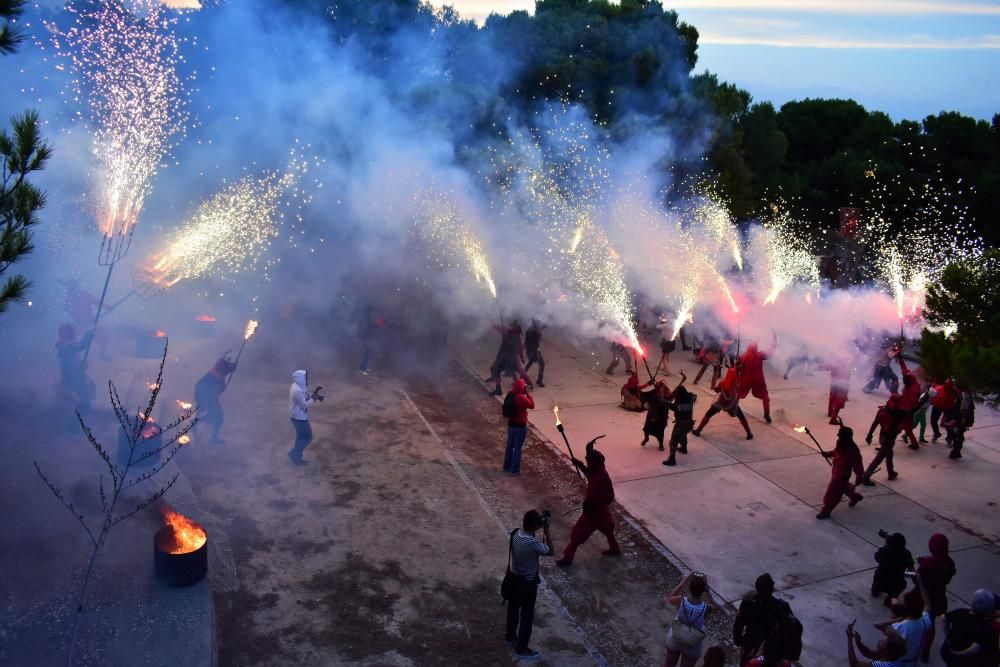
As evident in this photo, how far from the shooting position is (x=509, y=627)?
5816 mm

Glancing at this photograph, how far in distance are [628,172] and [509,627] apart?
13535 mm

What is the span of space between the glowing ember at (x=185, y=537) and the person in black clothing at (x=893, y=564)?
5.98 metres

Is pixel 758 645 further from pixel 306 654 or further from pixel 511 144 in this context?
pixel 511 144

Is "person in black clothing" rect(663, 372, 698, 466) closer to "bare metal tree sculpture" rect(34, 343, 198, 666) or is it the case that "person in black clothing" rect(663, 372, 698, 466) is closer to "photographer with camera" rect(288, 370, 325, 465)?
"photographer with camera" rect(288, 370, 325, 465)

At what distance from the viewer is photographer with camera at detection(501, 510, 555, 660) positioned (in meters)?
5.50

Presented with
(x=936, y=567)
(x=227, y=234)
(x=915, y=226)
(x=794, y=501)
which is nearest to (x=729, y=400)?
(x=794, y=501)

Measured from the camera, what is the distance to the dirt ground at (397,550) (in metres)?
5.83

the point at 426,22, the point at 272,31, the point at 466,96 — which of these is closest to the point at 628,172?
the point at 466,96

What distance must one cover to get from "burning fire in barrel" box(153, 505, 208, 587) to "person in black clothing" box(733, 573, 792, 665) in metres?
4.31

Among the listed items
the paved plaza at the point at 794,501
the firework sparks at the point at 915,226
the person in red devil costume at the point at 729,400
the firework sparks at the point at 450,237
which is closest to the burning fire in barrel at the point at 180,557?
the paved plaza at the point at 794,501

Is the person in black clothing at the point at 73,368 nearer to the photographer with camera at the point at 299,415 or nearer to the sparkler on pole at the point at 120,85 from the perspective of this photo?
the photographer with camera at the point at 299,415

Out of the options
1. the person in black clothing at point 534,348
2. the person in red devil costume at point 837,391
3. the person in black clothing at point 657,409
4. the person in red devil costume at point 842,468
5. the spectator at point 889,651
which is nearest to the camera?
the spectator at point 889,651

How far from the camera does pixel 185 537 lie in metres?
6.05

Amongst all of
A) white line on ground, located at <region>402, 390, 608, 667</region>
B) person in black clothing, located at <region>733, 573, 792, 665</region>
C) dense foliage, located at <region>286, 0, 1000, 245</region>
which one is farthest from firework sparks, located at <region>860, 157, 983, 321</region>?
person in black clothing, located at <region>733, 573, 792, 665</region>
